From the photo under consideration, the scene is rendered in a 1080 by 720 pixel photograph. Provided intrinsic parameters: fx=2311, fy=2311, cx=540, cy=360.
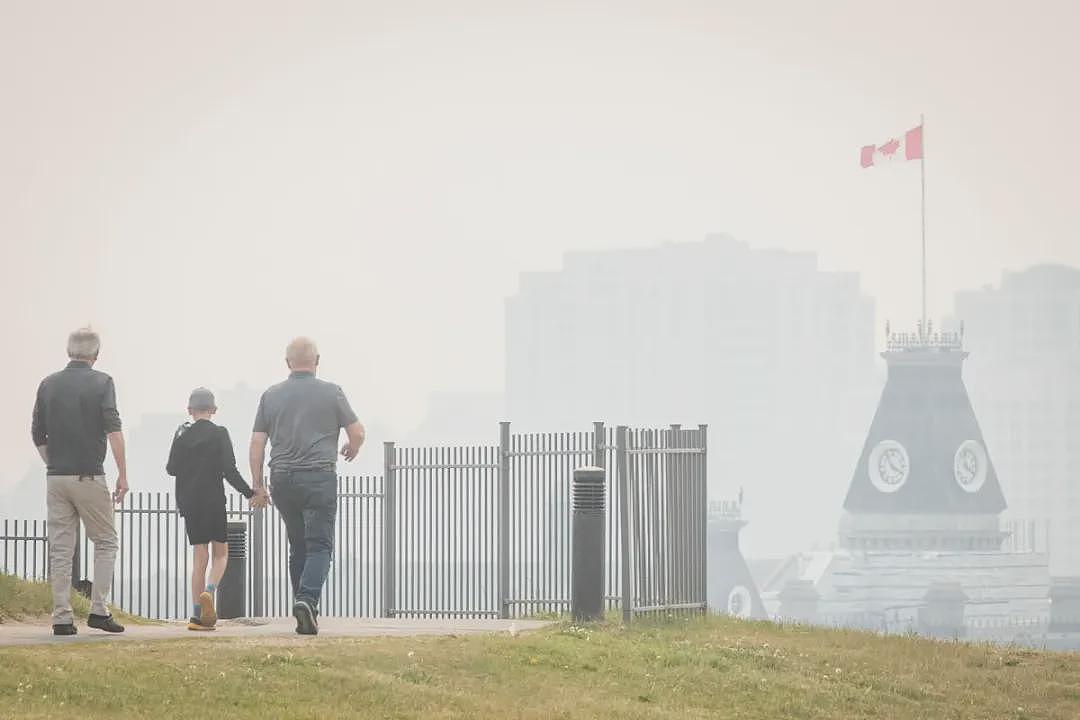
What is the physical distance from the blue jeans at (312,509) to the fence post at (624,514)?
3.99 metres

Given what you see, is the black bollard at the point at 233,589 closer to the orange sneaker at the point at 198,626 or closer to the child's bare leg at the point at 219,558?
the orange sneaker at the point at 198,626

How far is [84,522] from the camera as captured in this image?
17.3 meters

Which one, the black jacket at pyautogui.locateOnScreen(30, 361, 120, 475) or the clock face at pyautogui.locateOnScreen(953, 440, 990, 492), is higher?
the black jacket at pyautogui.locateOnScreen(30, 361, 120, 475)

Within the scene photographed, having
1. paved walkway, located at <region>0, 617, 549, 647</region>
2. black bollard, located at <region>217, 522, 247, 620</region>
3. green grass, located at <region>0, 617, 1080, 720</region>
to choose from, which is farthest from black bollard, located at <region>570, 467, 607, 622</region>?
black bollard, located at <region>217, 522, 247, 620</region>

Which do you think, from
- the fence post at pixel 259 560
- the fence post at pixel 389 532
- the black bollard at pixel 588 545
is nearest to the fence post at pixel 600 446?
the fence post at pixel 389 532

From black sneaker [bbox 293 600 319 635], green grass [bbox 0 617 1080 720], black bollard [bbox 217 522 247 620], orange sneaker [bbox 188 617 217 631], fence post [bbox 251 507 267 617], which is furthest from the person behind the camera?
fence post [bbox 251 507 267 617]

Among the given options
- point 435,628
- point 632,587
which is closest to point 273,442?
point 435,628

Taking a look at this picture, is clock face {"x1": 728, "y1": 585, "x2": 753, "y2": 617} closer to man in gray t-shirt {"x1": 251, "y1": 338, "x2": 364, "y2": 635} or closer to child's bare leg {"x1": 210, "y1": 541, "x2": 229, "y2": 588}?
child's bare leg {"x1": 210, "y1": 541, "x2": 229, "y2": 588}

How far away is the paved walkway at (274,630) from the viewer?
1767 centimetres

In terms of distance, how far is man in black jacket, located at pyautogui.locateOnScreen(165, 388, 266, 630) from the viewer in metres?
18.3

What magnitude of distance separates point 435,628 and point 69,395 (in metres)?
4.54

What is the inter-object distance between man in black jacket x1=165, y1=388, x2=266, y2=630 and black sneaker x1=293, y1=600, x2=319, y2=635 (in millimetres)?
708

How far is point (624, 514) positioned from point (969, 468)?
541 feet

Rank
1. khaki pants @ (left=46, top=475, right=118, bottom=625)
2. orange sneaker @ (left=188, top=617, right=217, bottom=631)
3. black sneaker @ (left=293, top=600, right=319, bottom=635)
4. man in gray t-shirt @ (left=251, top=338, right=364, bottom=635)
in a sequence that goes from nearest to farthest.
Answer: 1. khaki pants @ (left=46, top=475, right=118, bottom=625)
2. man in gray t-shirt @ (left=251, top=338, right=364, bottom=635)
3. black sneaker @ (left=293, top=600, right=319, bottom=635)
4. orange sneaker @ (left=188, top=617, right=217, bottom=631)
